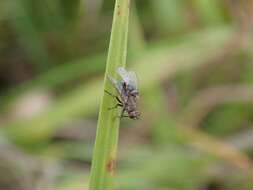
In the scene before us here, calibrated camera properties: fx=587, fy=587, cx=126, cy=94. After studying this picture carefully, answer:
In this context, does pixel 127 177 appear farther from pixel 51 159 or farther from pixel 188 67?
pixel 188 67

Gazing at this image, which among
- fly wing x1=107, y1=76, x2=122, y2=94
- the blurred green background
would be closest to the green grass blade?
fly wing x1=107, y1=76, x2=122, y2=94

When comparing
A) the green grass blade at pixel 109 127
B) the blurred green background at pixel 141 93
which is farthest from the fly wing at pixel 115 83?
the blurred green background at pixel 141 93

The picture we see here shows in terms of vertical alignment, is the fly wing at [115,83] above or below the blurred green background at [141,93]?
below

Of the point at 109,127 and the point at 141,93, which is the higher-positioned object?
the point at 141,93

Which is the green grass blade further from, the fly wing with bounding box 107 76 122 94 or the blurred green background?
the blurred green background

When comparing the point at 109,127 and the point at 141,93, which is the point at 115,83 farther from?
the point at 141,93

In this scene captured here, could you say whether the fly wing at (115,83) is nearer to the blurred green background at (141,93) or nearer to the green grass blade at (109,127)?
the green grass blade at (109,127)

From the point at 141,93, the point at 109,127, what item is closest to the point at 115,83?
the point at 109,127
